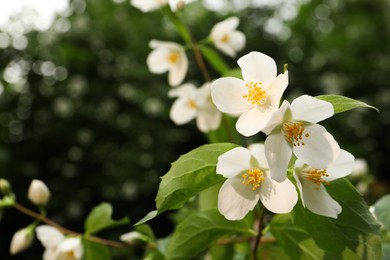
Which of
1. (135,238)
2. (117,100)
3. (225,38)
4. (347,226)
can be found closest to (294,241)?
(347,226)

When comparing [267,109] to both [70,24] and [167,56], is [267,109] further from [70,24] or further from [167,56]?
[70,24]

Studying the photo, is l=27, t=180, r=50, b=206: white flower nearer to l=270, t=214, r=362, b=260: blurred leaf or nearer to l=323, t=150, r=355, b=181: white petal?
l=270, t=214, r=362, b=260: blurred leaf

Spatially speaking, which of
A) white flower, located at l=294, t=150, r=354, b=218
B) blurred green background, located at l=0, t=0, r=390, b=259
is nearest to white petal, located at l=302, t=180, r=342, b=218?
white flower, located at l=294, t=150, r=354, b=218

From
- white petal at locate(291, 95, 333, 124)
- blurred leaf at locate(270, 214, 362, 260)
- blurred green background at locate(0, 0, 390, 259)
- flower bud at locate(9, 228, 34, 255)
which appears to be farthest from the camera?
blurred green background at locate(0, 0, 390, 259)

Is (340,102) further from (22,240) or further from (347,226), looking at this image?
(22,240)

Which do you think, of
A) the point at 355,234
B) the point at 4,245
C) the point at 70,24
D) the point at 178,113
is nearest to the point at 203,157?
the point at 355,234

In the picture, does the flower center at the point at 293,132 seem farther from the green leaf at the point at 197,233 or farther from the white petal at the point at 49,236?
the white petal at the point at 49,236
